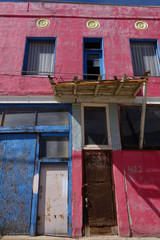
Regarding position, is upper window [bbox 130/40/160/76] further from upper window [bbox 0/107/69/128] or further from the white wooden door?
the white wooden door

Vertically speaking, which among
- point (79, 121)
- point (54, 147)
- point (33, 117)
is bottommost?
point (54, 147)

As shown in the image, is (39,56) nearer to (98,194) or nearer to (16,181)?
(16,181)

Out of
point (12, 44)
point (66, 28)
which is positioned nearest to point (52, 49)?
point (66, 28)

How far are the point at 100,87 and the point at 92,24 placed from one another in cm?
372

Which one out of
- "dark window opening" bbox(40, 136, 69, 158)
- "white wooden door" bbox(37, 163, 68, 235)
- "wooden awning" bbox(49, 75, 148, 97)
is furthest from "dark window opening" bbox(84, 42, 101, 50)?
"white wooden door" bbox(37, 163, 68, 235)

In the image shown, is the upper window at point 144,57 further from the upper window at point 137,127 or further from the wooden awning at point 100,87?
the upper window at point 137,127

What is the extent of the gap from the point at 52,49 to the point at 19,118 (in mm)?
3411

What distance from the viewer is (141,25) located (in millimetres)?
7695

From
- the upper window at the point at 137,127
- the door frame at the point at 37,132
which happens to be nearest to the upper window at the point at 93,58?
the door frame at the point at 37,132

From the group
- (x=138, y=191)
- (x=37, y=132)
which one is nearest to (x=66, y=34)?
(x=37, y=132)

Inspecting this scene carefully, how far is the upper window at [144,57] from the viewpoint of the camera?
7195mm

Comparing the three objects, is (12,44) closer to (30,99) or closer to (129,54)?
(30,99)

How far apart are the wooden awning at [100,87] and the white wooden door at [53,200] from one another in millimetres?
2680

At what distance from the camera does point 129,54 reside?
716 centimetres
